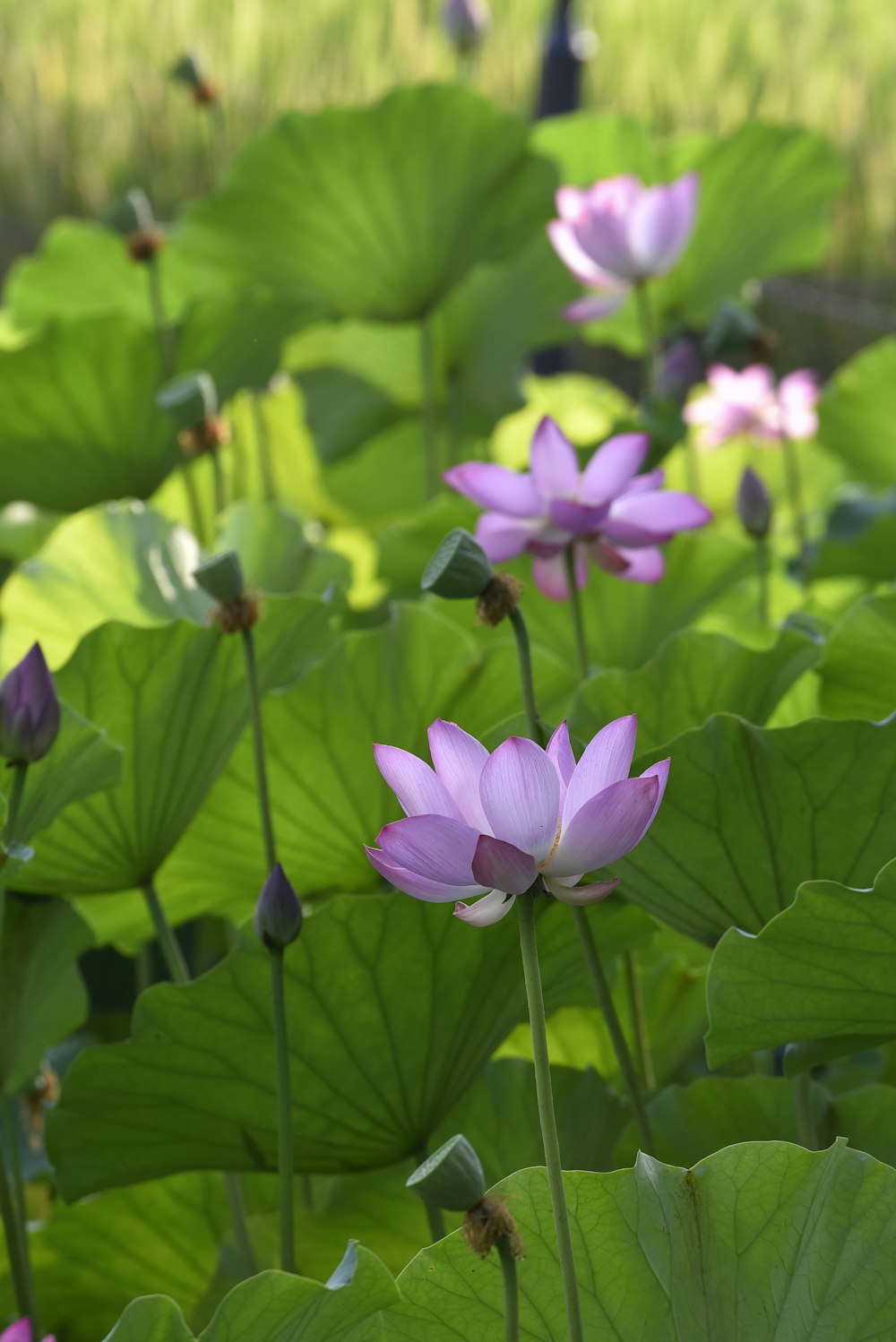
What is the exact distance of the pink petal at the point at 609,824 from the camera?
15.0 inches

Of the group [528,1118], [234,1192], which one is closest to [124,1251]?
[234,1192]

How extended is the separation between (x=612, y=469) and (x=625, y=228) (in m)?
0.36

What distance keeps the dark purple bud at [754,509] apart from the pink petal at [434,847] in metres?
0.50

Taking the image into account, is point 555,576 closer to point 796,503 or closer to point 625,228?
point 625,228

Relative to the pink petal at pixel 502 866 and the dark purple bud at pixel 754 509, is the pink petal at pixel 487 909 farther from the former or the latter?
the dark purple bud at pixel 754 509

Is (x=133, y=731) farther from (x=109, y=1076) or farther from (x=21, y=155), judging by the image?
(x=21, y=155)

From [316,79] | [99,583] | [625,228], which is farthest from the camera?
[316,79]

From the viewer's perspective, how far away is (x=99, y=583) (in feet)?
2.73

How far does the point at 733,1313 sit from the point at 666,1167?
0.04m

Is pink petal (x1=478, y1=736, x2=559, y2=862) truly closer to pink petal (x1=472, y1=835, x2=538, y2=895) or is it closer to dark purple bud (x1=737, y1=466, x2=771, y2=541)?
pink petal (x1=472, y1=835, x2=538, y2=895)

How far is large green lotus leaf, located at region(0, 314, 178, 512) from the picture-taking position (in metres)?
1.01

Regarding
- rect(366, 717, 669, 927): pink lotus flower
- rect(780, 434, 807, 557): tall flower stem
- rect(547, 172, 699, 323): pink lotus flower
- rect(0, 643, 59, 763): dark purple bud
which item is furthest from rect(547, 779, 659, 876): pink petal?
rect(780, 434, 807, 557): tall flower stem

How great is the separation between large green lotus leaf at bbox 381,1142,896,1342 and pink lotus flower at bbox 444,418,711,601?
0.94 feet

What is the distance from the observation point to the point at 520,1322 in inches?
17.3
